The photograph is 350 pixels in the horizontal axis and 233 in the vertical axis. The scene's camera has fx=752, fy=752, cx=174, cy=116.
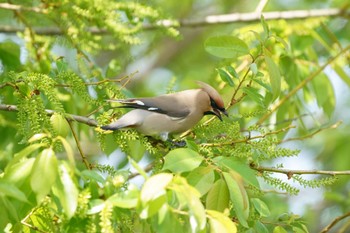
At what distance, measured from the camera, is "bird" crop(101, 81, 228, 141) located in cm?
341

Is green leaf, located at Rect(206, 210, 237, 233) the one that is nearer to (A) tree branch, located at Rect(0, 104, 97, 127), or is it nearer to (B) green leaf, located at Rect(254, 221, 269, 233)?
(B) green leaf, located at Rect(254, 221, 269, 233)

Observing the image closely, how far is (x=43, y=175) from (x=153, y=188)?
1.04ft

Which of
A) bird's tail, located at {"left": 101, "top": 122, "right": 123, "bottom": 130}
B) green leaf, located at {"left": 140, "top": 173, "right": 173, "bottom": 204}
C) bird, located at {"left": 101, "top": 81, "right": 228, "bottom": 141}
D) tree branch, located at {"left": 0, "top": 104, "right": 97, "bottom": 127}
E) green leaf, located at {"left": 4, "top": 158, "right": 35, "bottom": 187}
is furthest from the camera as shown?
bird, located at {"left": 101, "top": 81, "right": 228, "bottom": 141}

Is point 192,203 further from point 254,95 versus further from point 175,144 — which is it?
point 175,144

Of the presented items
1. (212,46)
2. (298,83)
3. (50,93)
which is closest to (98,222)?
(50,93)

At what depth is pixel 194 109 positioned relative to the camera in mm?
3754

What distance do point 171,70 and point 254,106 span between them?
173 inches

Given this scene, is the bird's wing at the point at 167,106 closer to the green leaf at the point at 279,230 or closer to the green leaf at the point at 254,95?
the green leaf at the point at 254,95

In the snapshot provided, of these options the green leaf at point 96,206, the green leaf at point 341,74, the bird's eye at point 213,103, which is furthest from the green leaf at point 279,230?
the green leaf at point 341,74

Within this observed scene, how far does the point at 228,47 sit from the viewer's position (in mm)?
2996

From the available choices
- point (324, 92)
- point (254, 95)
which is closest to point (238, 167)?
point (254, 95)

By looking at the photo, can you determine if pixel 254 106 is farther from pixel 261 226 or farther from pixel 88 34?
pixel 261 226

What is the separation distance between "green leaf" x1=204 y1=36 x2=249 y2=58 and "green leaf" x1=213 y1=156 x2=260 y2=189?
539 millimetres

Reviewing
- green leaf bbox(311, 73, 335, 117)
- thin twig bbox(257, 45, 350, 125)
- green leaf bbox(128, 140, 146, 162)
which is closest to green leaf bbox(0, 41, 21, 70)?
green leaf bbox(128, 140, 146, 162)
